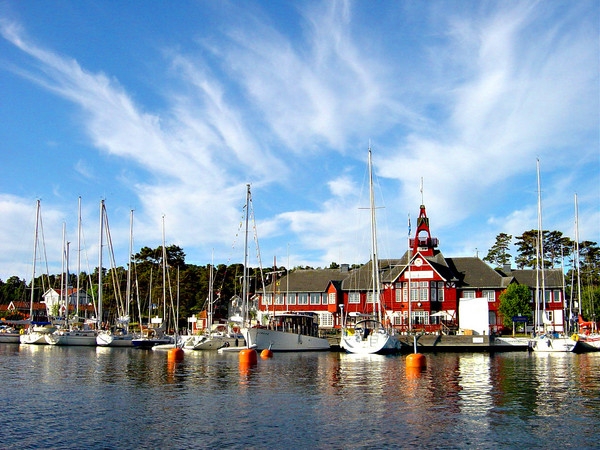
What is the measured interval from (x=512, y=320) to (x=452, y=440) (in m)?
65.8

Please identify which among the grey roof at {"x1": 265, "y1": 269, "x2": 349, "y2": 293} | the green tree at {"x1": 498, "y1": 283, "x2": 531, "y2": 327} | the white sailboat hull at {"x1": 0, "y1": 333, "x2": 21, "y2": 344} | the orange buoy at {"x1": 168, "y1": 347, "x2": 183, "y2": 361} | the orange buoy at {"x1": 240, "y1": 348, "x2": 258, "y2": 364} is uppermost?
the grey roof at {"x1": 265, "y1": 269, "x2": 349, "y2": 293}

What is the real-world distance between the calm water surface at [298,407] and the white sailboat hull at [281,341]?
16.0m

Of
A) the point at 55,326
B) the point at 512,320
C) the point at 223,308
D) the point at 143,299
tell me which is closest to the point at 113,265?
the point at 55,326

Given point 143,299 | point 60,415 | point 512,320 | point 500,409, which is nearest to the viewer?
point 60,415

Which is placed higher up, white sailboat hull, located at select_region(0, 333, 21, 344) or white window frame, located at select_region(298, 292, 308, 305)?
white window frame, located at select_region(298, 292, 308, 305)

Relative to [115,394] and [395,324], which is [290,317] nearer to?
[395,324]

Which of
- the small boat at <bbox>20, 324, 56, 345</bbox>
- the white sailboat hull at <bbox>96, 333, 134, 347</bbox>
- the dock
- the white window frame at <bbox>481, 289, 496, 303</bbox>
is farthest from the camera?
the white window frame at <bbox>481, 289, 496, 303</bbox>

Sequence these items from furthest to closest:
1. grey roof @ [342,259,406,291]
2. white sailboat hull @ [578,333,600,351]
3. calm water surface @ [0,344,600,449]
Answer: grey roof @ [342,259,406,291] → white sailboat hull @ [578,333,600,351] → calm water surface @ [0,344,600,449]

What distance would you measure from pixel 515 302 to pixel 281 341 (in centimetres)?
3439

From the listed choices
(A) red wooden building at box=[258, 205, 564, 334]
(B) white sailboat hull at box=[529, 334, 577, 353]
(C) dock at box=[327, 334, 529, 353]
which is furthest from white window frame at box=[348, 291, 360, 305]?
(B) white sailboat hull at box=[529, 334, 577, 353]

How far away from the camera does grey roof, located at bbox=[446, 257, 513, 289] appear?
88250 mm

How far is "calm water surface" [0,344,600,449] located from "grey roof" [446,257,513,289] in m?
40.9

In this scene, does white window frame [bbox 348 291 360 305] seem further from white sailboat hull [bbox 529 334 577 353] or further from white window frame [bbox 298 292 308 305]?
white sailboat hull [bbox 529 334 577 353]

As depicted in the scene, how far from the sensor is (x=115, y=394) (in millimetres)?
31781
